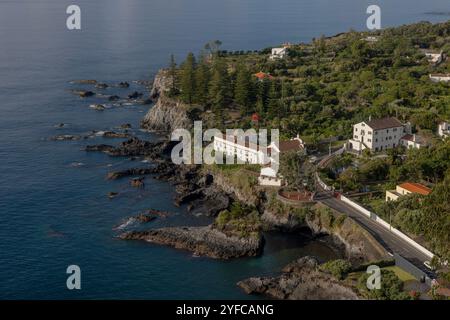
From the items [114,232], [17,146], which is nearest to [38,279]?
[114,232]

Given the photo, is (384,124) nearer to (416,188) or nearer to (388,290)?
(416,188)

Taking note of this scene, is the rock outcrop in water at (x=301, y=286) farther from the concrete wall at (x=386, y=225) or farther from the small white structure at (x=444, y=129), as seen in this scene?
the small white structure at (x=444, y=129)

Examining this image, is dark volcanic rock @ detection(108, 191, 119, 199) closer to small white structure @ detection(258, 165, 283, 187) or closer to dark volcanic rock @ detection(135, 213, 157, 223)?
dark volcanic rock @ detection(135, 213, 157, 223)

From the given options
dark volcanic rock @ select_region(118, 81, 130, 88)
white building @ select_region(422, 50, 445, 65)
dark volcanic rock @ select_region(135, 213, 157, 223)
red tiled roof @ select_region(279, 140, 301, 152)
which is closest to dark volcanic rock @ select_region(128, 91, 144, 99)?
dark volcanic rock @ select_region(118, 81, 130, 88)

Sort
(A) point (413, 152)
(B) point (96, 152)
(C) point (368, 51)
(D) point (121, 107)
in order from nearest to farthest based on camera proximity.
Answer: (A) point (413, 152), (B) point (96, 152), (D) point (121, 107), (C) point (368, 51)

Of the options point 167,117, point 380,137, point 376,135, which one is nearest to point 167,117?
point 167,117

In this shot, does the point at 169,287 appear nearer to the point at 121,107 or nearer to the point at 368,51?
the point at 121,107
